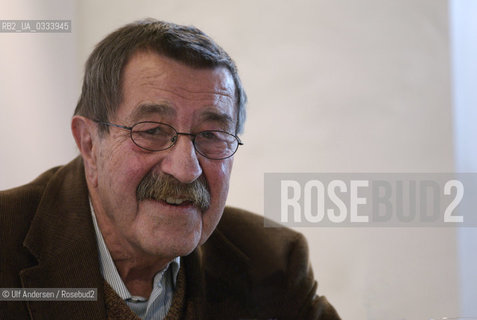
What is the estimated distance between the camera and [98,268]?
4.66 ft

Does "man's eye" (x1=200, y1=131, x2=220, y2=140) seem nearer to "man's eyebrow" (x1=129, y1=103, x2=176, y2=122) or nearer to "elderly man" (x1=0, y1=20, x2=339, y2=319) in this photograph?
"elderly man" (x1=0, y1=20, x2=339, y2=319)

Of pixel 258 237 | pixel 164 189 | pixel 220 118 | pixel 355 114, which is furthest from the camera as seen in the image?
pixel 355 114

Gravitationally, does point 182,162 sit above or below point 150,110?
below

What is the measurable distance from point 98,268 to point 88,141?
1.18 feet

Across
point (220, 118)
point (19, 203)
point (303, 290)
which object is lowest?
point (303, 290)

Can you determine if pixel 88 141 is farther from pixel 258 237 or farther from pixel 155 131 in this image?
pixel 258 237

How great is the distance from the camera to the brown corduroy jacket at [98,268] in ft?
4.53

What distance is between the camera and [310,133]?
195 centimetres

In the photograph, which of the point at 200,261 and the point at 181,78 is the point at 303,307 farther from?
the point at 181,78

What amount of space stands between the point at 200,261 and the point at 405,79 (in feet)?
3.41

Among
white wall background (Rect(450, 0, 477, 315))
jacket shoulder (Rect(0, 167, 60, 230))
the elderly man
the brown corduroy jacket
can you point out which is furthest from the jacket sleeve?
jacket shoulder (Rect(0, 167, 60, 230))

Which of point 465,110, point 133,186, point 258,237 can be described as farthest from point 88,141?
point 465,110

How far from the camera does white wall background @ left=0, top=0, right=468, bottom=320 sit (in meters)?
1.91

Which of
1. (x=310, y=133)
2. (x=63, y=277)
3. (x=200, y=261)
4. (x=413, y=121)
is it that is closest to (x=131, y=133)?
(x=63, y=277)
